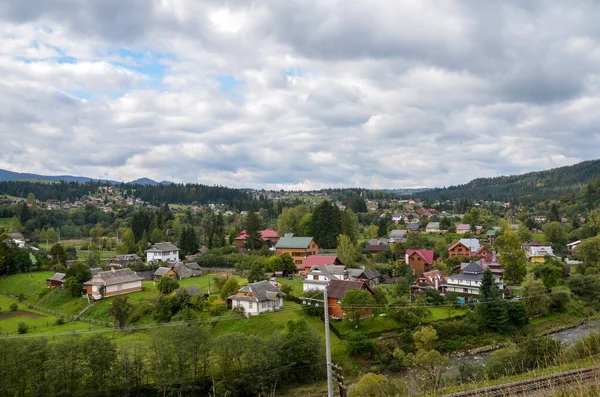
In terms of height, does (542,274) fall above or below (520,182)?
below

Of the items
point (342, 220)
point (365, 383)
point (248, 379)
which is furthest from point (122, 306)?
point (342, 220)

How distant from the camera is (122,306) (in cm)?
2742

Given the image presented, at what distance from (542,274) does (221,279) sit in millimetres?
26245

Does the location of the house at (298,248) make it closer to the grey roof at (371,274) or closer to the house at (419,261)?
the grey roof at (371,274)

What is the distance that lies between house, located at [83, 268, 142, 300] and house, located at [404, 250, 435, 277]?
26.3 m

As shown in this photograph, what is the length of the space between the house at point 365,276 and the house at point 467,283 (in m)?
5.95

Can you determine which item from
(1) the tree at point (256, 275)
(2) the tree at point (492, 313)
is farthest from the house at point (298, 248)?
(2) the tree at point (492, 313)

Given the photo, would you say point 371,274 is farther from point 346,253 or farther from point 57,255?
point 57,255

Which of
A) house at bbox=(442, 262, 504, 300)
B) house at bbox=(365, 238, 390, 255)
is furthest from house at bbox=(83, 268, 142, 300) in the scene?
house at bbox=(365, 238, 390, 255)

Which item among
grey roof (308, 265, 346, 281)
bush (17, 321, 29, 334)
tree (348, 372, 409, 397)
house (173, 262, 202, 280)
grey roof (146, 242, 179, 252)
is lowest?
bush (17, 321, 29, 334)

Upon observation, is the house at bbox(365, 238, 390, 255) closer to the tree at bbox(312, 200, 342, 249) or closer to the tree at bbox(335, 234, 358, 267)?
the tree at bbox(312, 200, 342, 249)

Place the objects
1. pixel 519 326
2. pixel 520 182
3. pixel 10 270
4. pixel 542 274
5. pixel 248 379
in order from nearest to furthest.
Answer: pixel 248 379 → pixel 519 326 → pixel 542 274 → pixel 10 270 → pixel 520 182

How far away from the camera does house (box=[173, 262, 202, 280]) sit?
38544mm

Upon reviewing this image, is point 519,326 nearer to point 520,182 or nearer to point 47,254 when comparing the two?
point 47,254
